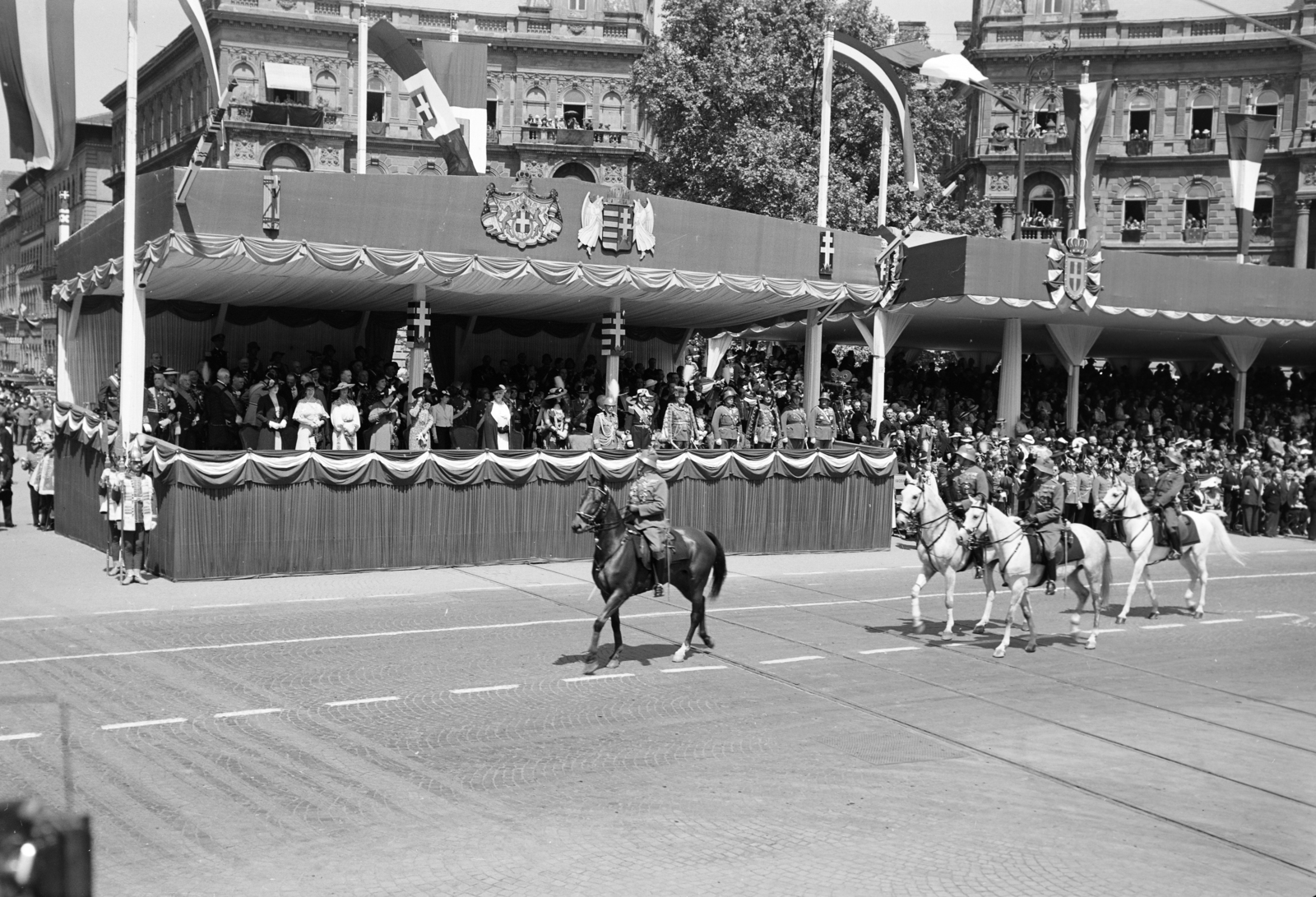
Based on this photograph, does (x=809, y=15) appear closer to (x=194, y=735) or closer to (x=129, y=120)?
(x=129, y=120)

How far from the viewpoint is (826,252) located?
90.2 feet

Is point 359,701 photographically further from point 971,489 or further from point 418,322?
point 418,322

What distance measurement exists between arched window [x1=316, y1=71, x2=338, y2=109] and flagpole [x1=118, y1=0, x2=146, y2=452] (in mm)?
49095

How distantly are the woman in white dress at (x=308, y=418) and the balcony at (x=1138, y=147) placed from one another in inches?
2287

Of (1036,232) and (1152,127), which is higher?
(1152,127)

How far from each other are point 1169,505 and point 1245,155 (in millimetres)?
21851

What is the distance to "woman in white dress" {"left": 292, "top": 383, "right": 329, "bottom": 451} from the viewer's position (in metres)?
21.4

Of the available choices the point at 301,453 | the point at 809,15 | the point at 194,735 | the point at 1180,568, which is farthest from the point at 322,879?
the point at 809,15

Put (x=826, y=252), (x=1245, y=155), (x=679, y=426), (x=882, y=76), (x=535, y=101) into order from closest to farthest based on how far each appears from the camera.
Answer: (x=679, y=426), (x=826, y=252), (x=882, y=76), (x=1245, y=155), (x=535, y=101)

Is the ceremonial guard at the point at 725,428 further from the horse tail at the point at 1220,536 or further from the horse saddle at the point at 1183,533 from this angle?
the horse tail at the point at 1220,536

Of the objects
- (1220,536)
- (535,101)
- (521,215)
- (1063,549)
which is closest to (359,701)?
(1063,549)

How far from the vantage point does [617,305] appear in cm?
2612

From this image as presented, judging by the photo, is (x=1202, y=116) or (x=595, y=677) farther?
(x=1202, y=116)

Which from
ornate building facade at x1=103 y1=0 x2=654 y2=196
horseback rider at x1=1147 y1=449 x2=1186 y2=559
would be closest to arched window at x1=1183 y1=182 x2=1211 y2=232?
ornate building facade at x1=103 y1=0 x2=654 y2=196
